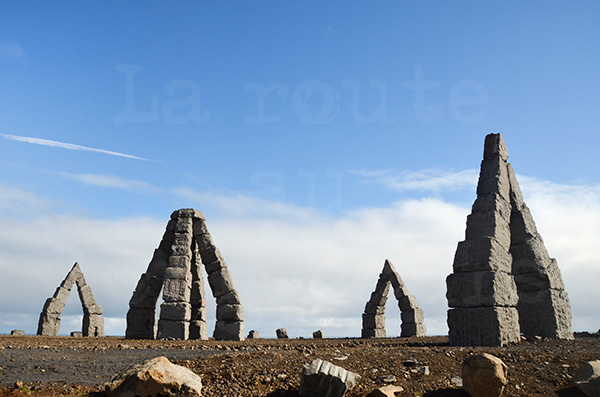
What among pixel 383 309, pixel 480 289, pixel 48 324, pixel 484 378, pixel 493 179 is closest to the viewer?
pixel 484 378

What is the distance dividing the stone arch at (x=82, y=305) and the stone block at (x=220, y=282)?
996 centimetres

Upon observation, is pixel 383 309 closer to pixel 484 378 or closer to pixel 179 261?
pixel 179 261

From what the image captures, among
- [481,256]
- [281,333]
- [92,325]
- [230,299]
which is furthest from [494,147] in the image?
[92,325]

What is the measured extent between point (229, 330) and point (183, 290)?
5.95ft

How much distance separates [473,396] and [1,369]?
5907mm

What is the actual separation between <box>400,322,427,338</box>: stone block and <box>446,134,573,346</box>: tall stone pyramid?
30.8 ft

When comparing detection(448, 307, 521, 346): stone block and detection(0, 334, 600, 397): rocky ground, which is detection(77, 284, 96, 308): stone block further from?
detection(448, 307, 521, 346): stone block

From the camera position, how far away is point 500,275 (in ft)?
32.3

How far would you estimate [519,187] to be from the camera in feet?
43.0

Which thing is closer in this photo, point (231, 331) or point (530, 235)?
point (530, 235)

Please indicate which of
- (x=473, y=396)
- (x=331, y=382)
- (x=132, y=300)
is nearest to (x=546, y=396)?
(x=473, y=396)

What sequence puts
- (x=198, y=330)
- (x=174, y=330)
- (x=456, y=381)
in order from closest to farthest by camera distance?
1. (x=456, y=381)
2. (x=174, y=330)
3. (x=198, y=330)

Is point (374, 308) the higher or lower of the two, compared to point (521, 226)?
lower

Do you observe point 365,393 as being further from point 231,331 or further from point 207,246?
point 207,246
